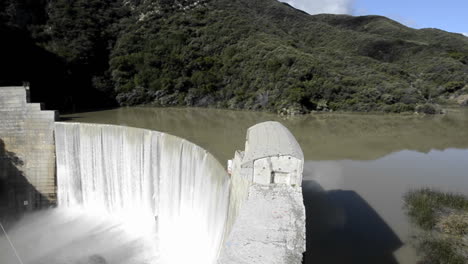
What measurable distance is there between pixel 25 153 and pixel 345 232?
10.2 metres

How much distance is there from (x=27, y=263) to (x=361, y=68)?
32593mm

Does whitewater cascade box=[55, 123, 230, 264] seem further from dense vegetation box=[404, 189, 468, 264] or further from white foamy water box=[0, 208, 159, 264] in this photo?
dense vegetation box=[404, 189, 468, 264]

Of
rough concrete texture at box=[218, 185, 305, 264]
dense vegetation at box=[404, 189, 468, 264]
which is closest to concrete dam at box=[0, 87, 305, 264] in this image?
rough concrete texture at box=[218, 185, 305, 264]

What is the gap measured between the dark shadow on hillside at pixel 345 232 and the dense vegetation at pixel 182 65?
56.4ft

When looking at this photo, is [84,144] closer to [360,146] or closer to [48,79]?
[360,146]

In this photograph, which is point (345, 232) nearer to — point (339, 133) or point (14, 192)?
point (14, 192)

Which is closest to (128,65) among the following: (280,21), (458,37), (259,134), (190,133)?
(190,133)

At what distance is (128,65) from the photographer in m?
30.8

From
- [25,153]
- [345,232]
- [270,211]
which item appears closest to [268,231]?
[270,211]

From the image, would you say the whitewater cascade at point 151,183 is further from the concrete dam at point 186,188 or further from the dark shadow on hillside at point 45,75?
the dark shadow on hillside at point 45,75

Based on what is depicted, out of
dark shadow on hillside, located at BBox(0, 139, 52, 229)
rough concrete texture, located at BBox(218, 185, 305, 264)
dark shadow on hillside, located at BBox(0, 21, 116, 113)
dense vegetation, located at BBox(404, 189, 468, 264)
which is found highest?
dark shadow on hillside, located at BBox(0, 21, 116, 113)

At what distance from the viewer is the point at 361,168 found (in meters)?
11.3

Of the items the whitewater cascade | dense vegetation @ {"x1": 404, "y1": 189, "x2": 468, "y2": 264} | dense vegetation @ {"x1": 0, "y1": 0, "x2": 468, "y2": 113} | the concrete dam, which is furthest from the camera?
dense vegetation @ {"x1": 0, "y1": 0, "x2": 468, "y2": 113}

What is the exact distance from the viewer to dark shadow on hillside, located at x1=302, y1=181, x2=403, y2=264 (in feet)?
19.7
